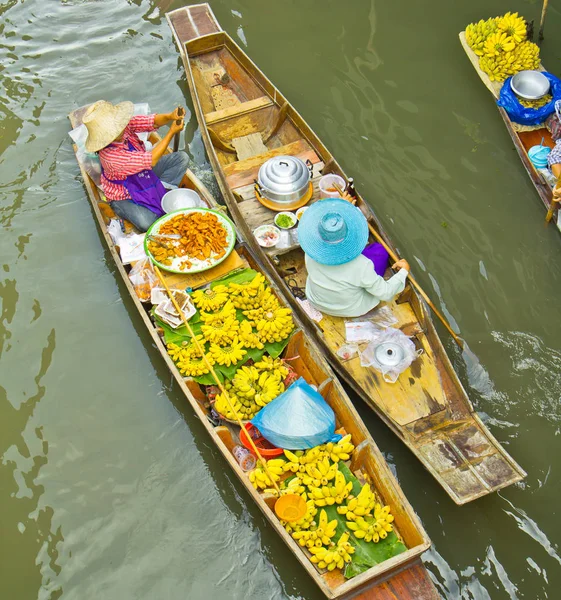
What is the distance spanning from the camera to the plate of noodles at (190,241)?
6.09 meters

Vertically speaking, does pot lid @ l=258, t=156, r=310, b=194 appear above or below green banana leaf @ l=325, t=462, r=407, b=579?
above

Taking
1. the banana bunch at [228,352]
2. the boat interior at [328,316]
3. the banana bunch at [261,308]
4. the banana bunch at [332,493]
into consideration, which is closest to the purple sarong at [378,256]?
the boat interior at [328,316]

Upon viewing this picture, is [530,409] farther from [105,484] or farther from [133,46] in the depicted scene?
[133,46]

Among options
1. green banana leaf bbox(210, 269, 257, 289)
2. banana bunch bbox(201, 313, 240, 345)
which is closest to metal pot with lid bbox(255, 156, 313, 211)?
green banana leaf bbox(210, 269, 257, 289)

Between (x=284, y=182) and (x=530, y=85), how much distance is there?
419cm

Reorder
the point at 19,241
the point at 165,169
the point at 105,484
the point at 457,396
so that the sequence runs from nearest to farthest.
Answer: the point at 457,396 → the point at 105,484 → the point at 165,169 → the point at 19,241

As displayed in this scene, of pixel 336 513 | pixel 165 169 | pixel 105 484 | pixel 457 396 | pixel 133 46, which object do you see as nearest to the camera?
pixel 336 513

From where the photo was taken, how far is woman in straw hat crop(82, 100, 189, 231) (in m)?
6.22

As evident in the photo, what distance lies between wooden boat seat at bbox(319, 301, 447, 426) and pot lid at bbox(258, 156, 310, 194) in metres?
1.90

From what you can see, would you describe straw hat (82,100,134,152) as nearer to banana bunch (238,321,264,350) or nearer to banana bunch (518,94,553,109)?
banana bunch (238,321,264,350)

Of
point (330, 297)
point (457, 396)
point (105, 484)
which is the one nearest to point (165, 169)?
point (330, 297)

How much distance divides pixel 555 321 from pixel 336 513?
3627 mm

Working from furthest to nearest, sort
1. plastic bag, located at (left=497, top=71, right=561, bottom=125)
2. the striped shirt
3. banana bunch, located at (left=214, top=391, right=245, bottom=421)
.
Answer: plastic bag, located at (left=497, top=71, right=561, bottom=125) → the striped shirt → banana bunch, located at (left=214, top=391, right=245, bottom=421)

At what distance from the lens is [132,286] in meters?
6.13
